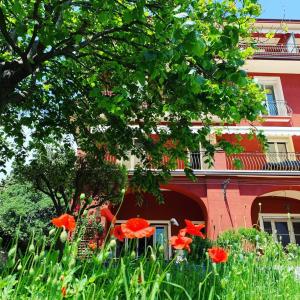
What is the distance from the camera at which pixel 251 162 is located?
1844 cm

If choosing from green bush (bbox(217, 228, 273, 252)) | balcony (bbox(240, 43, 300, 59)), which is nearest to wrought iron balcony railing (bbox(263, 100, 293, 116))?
balcony (bbox(240, 43, 300, 59))

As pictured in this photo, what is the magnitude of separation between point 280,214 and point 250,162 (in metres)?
3.15

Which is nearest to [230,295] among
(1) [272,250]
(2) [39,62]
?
(1) [272,250]

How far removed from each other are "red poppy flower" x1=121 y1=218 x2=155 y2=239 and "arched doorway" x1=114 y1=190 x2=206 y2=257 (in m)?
15.5

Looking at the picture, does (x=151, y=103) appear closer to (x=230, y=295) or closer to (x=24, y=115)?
(x=24, y=115)

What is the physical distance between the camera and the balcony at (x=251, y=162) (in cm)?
1702

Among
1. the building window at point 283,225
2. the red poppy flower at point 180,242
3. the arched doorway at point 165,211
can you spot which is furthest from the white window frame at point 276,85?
the red poppy flower at point 180,242

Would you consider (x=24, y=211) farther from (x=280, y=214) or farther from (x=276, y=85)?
(x=276, y=85)

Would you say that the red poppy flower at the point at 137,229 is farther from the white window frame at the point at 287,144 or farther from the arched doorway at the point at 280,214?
the white window frame at the point at 287,144

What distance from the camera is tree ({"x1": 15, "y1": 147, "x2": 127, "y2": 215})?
10172 millimetres

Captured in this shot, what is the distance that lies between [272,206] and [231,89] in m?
15.4

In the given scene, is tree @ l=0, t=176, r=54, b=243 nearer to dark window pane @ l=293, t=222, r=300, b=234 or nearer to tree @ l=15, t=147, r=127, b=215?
tree @ l=15, t=147, r=127, b=215

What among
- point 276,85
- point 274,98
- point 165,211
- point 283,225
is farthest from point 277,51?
point 165,211

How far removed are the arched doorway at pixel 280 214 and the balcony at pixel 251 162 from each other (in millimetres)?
1446
